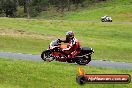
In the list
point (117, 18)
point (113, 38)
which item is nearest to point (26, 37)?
point (113, 38)

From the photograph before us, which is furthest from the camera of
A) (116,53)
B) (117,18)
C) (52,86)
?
(117,18)

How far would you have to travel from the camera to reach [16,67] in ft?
61.3

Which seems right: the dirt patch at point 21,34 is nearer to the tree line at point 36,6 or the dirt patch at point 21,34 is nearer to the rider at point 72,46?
the rider at point 72,46

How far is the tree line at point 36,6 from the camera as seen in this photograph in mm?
96562

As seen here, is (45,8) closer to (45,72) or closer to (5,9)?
(5,9)

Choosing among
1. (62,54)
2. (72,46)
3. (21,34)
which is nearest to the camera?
Result: (72,46)

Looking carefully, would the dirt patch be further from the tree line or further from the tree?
the tree line

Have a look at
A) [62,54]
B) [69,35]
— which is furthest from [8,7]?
[69,35]

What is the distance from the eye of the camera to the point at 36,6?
343 ft

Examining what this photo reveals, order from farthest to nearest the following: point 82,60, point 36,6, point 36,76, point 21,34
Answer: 1. point 36,6
2. point 21,34
3. point 82,60
4. point 36,76

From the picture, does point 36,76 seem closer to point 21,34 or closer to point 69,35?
point 69,35

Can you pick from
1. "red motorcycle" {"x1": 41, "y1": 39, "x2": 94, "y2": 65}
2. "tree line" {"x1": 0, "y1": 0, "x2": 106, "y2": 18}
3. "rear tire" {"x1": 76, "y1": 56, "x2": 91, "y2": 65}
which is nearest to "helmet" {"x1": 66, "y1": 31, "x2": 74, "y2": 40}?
"red motorcycle" {"x1": 41, "y1": 39, "x2": 94, "y2": 65}

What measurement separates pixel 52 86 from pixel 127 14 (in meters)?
75.0

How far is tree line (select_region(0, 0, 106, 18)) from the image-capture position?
96562mm
